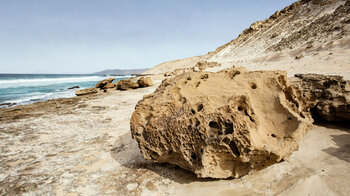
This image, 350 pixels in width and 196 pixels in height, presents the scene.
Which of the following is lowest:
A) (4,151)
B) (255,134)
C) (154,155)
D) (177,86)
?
(4,151)

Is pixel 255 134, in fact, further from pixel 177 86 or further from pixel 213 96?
pixel 177 86

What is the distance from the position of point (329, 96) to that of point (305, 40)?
1571 centimetres

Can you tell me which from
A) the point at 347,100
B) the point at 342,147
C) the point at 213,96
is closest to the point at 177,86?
the point at 213,96

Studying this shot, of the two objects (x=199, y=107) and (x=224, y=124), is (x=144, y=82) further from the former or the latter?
(x=224, y=124)

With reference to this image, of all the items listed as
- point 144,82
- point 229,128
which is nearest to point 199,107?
point 229,128

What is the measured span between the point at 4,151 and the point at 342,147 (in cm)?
631

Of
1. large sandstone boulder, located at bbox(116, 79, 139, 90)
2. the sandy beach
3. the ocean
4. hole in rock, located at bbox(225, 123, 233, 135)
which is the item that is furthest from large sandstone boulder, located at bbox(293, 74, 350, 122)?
the ocean

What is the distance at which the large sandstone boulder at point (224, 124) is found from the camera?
2.29 metres

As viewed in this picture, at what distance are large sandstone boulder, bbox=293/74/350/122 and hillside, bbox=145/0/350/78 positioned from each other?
4.18 metres

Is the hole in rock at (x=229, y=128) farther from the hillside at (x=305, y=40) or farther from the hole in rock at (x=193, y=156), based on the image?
the hillside at (x=305, y=40)

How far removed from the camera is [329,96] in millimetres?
3576

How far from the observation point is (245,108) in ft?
8.05

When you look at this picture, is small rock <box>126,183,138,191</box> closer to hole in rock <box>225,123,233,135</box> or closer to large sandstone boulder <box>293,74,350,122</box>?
hole in rock <box>225,123,233,135</box>

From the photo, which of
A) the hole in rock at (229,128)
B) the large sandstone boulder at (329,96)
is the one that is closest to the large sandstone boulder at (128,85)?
the large sandstone boulder at (329,96)
